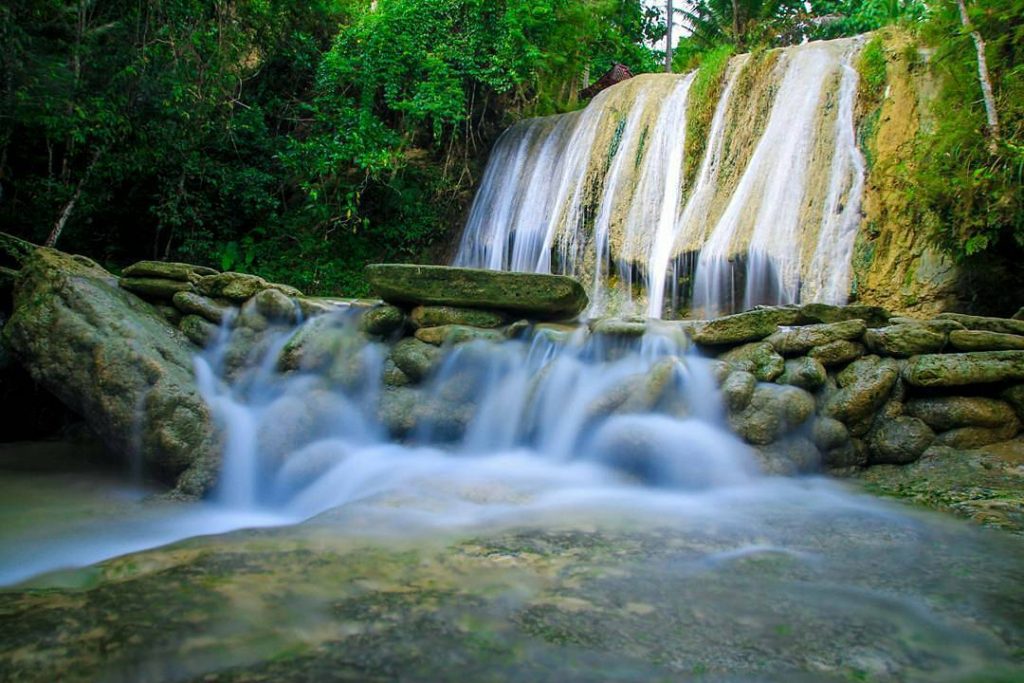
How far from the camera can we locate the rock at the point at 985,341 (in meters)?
4.75

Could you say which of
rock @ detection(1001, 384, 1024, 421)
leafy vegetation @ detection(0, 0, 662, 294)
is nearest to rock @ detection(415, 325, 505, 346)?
rock @ detection(1001, 384, 1024, 421)

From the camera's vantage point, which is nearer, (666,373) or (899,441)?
(899,441)

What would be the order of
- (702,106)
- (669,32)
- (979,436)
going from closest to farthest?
1. (979,436)
2. (702,106)
3. (669,32)

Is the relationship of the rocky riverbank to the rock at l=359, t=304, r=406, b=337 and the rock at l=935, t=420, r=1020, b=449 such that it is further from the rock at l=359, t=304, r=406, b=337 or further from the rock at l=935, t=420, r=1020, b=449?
the rock at l=359, t=304, r=406, b=337

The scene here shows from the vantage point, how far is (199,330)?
6160 mm

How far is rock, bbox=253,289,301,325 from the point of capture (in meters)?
6.39

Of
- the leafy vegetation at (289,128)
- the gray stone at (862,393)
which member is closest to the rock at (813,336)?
the gray stone at (862,393)

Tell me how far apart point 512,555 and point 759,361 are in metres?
2.97

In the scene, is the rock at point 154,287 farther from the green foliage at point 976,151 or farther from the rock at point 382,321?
the green foliage at point 976,151

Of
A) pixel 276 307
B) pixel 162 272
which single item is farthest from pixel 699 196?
pixel 162 272

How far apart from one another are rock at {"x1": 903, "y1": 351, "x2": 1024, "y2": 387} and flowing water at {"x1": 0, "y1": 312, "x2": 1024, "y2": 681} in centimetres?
110

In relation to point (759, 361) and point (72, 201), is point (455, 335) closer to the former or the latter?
point (759, 361)

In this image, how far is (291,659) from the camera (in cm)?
190

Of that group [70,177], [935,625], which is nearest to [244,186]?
[70,177]
